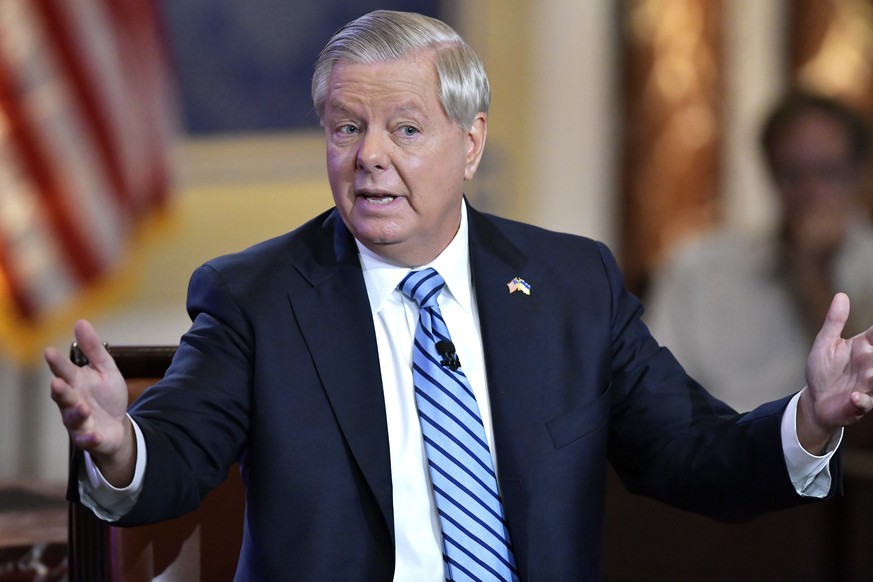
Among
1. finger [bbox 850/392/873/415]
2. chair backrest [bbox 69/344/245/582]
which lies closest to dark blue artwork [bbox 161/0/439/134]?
chair backrest [bbox 69/344/245/582]

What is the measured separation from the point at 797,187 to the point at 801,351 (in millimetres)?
513

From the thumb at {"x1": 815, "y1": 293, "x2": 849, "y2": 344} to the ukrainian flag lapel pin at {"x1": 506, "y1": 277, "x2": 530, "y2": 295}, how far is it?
0.43 metres

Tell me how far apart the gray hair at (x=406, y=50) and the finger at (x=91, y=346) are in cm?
51

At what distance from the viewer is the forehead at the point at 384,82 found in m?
1.57

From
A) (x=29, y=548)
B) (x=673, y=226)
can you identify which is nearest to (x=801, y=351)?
(x=673, y=226)

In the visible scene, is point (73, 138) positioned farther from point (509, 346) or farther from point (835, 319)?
point (835, 319)

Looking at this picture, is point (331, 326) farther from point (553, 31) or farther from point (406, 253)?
point (553, 31)

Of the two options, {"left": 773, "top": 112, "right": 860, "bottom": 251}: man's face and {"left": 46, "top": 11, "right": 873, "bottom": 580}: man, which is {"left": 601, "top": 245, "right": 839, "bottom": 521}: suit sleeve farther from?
{"left": 773, "top": 112, "right": 860, "bottom": 251}: man's face

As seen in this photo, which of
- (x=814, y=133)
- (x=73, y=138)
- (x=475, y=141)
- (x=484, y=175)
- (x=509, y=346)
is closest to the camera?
(x=509, y=346)

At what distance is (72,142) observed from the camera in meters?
4.84

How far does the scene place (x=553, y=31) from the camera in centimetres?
498

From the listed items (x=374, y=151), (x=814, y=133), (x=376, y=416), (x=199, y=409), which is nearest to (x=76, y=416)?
(x=199, y=409)

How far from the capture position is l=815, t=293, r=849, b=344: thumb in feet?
4.80

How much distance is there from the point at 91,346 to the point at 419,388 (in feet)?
1.56
